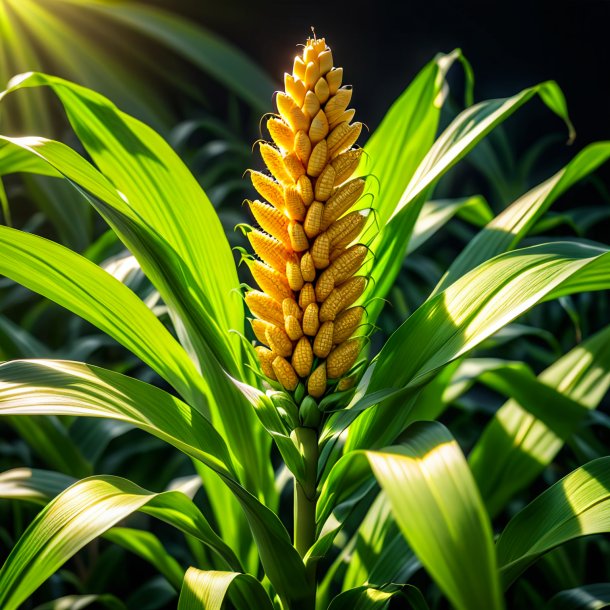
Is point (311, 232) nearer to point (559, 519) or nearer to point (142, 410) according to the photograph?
point (142, 410)

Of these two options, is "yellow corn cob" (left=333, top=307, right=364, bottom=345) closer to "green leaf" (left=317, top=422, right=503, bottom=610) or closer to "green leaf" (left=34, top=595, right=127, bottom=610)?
"green leaf" (left=317, top=422, right=503, bottom=610)

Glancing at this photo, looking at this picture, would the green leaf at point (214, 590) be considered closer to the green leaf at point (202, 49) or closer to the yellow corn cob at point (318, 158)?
the yellow corn cob at point (318, 158)

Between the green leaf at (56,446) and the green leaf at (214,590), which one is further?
the green leaf at (56,446)

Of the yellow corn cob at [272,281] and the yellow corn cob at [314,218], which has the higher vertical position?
the yellow corn cob at [314,218]

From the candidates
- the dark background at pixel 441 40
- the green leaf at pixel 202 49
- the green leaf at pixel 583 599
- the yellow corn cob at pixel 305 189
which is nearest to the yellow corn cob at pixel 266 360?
the yellow corn cob at pixel 305 189

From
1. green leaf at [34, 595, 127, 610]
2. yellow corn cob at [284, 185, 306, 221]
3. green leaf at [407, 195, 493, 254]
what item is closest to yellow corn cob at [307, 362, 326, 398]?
yellow corn cob at [284, 185, 306, 221]

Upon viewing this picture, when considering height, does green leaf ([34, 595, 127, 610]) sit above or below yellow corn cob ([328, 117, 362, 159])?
below

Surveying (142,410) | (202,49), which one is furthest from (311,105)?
(202,49)
